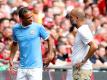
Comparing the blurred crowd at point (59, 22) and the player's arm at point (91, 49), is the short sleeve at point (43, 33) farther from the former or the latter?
the blurred crowd at point (59, 22)

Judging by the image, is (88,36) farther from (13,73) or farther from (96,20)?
(96,20)

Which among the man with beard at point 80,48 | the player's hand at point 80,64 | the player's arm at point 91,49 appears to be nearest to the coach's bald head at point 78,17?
the man with beard at point 80,48

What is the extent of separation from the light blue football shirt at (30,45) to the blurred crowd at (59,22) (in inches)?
93.2

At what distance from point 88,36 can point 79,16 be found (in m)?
0.40

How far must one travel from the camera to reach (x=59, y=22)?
16469 mm

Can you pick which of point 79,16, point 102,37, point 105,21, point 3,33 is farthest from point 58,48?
point 79,16

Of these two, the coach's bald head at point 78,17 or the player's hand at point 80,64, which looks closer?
the player's hand at point 80,64

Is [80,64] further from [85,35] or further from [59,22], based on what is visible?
[59,22]

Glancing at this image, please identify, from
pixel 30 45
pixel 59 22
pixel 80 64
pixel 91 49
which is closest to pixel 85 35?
pixel 91 49

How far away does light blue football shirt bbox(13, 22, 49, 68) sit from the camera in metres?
10.0

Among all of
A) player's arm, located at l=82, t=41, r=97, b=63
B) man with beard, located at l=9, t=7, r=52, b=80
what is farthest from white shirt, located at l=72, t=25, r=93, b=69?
man with beard, located at l=9, t=7, r=52, b=80

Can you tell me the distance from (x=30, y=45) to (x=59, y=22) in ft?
21.3

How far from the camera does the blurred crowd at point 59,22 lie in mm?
13883

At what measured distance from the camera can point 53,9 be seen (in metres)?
17.1
